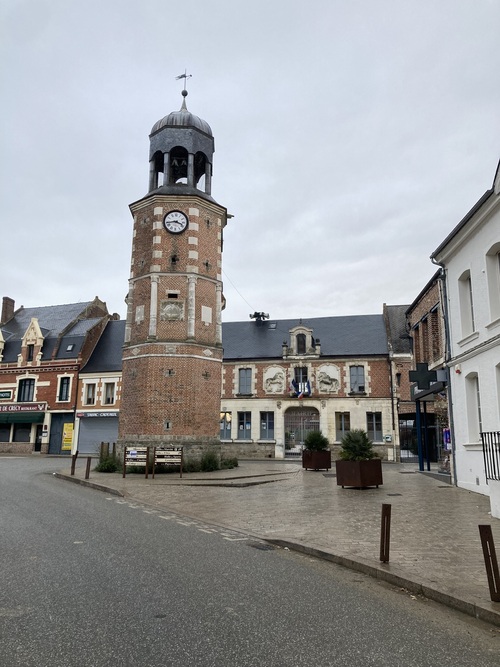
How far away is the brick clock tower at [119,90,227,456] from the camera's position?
21.5m

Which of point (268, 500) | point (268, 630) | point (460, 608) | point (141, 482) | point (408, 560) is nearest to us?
point (268, 630)

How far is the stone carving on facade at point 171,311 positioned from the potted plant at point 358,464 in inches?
397

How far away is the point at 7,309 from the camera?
4594cm

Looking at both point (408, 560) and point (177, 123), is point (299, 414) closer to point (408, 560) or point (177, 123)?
point (177, 123)

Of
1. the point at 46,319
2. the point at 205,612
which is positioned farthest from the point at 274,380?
the point at 205,612

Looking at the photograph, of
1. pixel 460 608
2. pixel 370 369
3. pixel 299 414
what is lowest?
pixel 460 608

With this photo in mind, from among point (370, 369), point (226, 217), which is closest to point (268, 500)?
point (226, 217)

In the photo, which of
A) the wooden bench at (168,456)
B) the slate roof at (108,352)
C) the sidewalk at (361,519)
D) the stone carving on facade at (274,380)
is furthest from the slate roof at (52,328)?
the sidewalk at (361,519)

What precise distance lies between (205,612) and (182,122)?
77.2ft

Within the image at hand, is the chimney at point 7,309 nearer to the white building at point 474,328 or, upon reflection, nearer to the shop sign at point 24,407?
the shop sign at point 24,407

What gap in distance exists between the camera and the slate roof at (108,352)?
38594mm

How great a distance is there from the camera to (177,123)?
24.3 metres

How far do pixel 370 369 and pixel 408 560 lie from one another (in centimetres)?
2984

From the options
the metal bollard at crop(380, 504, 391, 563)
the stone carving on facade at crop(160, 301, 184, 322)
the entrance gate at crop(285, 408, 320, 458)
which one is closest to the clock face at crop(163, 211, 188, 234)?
the stone carving on facade at crop(160, 301, 184, 322)
